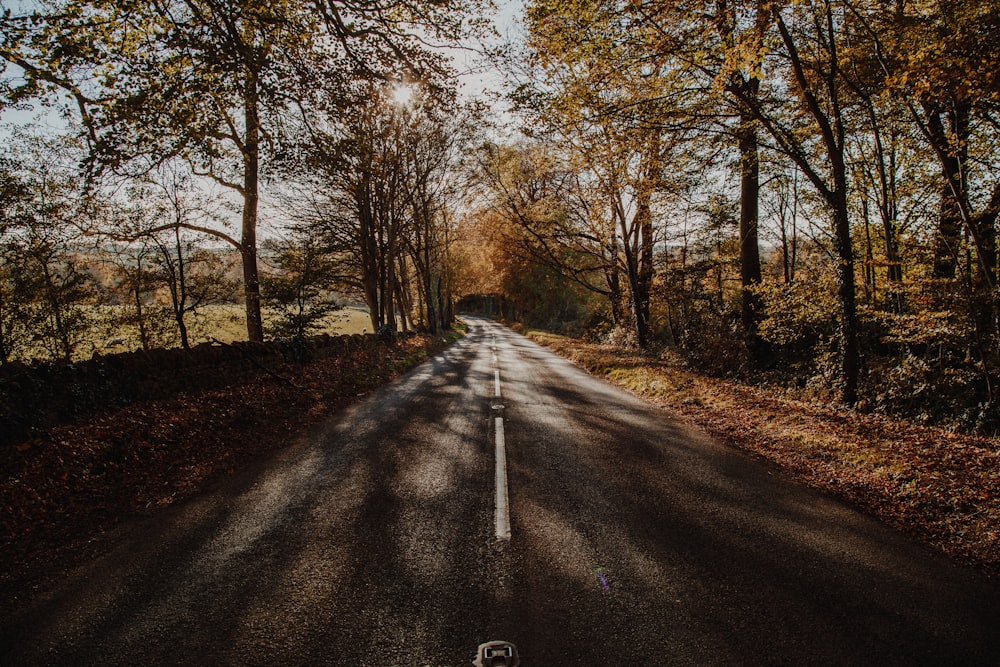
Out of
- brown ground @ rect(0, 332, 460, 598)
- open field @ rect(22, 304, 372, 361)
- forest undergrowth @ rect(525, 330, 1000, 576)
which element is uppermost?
open field @ rect(22, 304, 372, 361)

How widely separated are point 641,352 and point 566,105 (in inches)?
445

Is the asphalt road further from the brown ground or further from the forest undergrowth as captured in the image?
the brown ground

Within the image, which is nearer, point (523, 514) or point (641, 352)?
point (523, 514)

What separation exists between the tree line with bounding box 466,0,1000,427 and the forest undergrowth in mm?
1287

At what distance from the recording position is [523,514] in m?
4.30

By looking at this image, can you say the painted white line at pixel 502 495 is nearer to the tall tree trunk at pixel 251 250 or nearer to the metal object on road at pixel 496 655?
the metal object on road at pixel 496 655

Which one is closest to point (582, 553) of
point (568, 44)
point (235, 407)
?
point (235, 407)

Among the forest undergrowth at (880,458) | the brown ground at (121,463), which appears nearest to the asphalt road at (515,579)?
the forest undergrowth at (880,458)

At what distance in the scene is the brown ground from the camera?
409 cm

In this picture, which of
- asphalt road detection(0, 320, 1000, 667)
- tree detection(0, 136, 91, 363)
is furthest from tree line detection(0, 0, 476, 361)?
asphalt road detection(0, 320, 1000, 667)

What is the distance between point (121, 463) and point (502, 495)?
510cm

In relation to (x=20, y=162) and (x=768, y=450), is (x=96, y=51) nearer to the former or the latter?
(x=20, y=162)

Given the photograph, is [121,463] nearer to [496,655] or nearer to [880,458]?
[496,655]

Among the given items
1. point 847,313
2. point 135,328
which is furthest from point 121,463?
point 847,313
